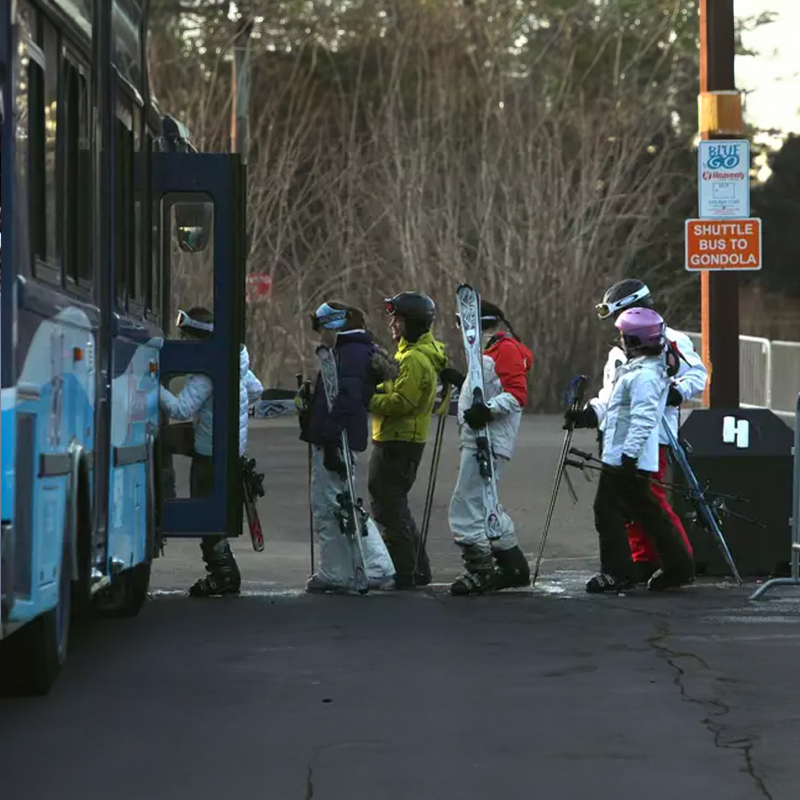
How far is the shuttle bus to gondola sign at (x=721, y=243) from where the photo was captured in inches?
662

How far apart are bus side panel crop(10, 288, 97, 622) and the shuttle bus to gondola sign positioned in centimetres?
791

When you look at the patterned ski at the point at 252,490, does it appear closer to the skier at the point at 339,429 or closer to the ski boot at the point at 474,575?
the skier at the point at 339,429

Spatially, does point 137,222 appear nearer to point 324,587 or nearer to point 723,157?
point 324,587

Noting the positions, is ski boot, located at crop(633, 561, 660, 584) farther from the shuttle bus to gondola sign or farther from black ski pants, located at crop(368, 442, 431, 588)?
the shuttle bus to gondola sign

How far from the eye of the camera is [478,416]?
13398mm

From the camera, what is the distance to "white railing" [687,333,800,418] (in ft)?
108

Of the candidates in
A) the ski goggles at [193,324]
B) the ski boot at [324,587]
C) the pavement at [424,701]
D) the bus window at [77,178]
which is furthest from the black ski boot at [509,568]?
the bus window at [77,178]

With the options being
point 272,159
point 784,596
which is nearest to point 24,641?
point 784,596

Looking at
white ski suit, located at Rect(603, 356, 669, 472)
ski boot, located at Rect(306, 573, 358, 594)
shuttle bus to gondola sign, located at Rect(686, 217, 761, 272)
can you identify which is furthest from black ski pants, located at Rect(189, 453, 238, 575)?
shuttle bus to gondola sign, located at Rect(686, 217, 761, 272)

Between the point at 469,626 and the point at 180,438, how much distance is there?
242 cm

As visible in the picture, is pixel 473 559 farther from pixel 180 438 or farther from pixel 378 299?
pixel 378 299

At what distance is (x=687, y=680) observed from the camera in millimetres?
9891

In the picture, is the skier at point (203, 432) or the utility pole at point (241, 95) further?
the utility pole at point (241, 95)

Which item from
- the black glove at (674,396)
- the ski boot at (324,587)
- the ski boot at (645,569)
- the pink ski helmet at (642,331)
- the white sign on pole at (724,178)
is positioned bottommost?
the ski boot at (324,587)
